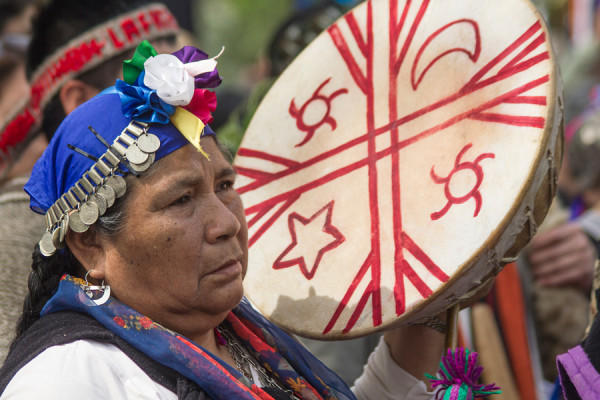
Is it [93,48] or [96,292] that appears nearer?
[96,292]

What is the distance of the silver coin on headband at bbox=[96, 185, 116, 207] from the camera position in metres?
1.65

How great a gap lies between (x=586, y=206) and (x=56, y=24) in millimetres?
2710

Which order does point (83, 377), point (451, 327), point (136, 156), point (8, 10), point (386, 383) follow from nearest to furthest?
point (83, 377)
point (136, 156)
point (451, 327)
point (386, 383)
point (8, 10)

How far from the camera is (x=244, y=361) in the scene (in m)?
1.93

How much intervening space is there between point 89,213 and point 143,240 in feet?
0.41

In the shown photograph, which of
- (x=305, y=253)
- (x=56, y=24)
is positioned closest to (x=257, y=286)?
(x=305, y=253)

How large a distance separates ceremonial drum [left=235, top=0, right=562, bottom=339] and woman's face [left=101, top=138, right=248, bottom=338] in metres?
0.34

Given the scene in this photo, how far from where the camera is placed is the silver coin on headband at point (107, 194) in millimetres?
1648

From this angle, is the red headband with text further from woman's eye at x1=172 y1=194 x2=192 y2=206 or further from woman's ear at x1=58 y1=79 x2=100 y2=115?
woman's eye at x1=172 y1=194 x2=192 y2=206

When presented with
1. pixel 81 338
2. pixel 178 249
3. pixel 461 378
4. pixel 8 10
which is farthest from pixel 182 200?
pixel 8 10

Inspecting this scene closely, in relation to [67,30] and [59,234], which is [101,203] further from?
[67,30]

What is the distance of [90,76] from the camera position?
8.50 feet

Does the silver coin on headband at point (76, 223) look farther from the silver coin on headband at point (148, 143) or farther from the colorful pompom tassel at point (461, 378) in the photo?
the colorful pompom tassel at point (461, 378)

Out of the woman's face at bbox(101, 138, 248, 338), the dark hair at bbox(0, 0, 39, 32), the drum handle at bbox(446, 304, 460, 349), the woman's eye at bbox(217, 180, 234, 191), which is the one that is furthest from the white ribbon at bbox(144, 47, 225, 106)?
the dark hair at bbox(0, 0, 39, 32)
